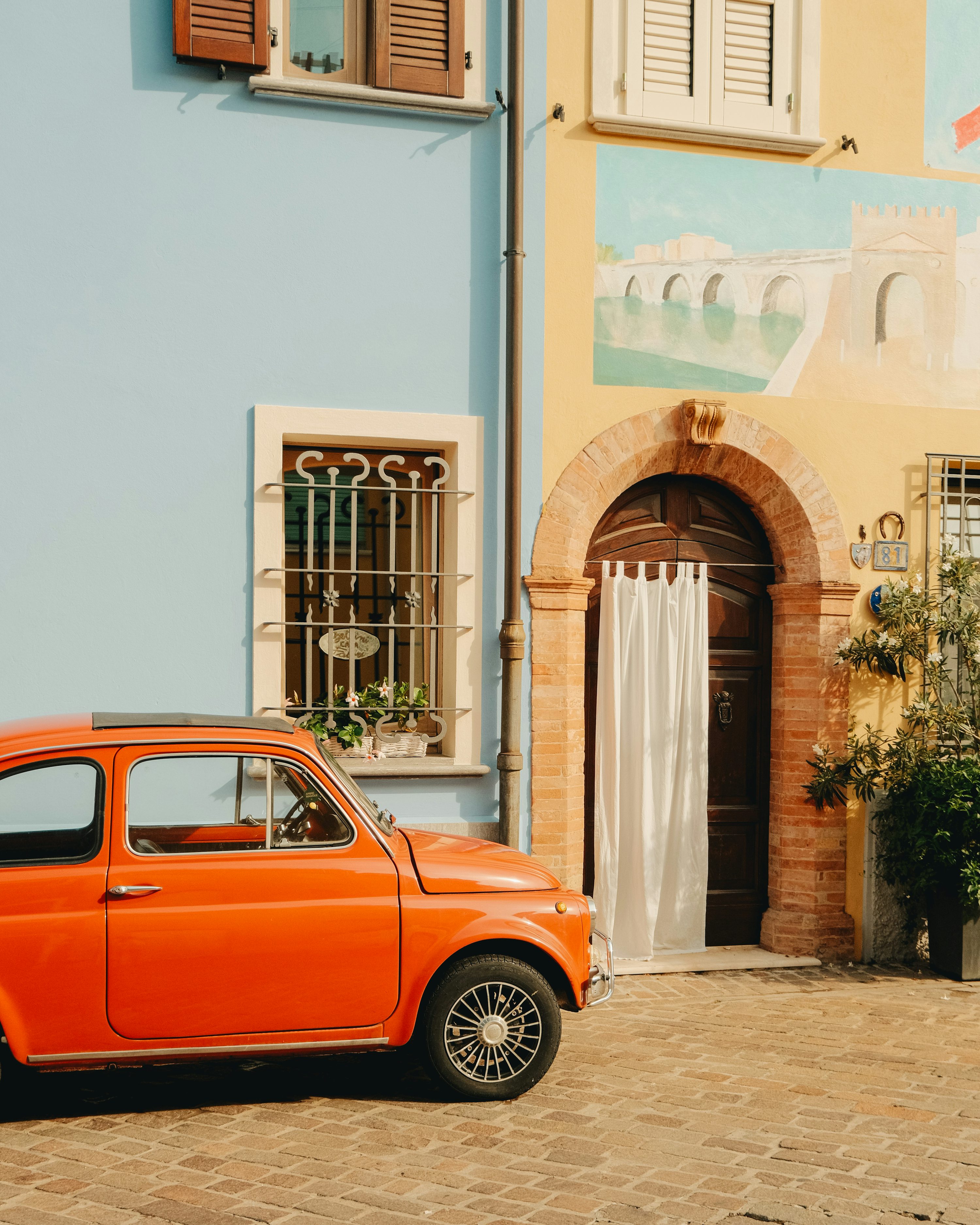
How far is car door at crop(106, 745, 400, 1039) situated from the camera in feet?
15.5

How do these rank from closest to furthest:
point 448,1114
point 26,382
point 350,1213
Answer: point 350,1213, point 448,1114, point 26,382

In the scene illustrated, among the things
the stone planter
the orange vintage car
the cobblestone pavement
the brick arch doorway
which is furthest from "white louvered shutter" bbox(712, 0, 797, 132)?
the cobblestone pavement

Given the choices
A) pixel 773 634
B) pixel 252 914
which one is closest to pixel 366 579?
pixel 773 634

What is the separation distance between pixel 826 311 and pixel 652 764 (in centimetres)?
330

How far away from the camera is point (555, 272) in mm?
7676

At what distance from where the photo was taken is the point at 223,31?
7.09 meters

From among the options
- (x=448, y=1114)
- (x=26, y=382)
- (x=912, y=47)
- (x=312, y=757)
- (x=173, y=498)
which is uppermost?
(x=912, y=47)

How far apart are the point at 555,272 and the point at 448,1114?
509cm

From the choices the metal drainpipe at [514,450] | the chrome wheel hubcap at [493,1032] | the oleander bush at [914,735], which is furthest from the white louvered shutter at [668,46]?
the chrome wheel hubcap at [493,1032]

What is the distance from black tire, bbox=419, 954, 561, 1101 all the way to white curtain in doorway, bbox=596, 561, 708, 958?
2.73m

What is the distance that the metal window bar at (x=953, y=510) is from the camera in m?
8.28

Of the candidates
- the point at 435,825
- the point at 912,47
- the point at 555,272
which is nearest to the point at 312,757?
the point at 435,825

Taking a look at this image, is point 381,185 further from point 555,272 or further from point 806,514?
point 806,514

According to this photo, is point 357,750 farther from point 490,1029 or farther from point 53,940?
point 53,940
